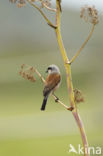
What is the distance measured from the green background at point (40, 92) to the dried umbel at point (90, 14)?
347 centimetres

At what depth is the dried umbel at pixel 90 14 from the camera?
741 mm

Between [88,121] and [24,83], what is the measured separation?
7.11 meters

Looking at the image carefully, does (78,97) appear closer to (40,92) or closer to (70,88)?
(70,88)

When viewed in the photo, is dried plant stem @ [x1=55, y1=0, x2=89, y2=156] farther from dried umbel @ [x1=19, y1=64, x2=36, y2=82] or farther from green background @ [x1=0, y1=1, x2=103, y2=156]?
green background @ [x1=0, y1=1, x2=103, y2=156]

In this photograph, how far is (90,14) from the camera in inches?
29.7

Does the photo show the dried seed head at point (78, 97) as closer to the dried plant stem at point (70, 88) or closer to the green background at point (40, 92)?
the dried plant stem at point (70, 88)

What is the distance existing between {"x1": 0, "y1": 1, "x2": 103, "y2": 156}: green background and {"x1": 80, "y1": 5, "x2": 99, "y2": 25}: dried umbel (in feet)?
11.4

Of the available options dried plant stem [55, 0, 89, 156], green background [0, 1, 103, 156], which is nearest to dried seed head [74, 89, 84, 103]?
dried plant stem [55, 0, 89, 156]

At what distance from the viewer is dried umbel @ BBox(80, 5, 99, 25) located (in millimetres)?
741

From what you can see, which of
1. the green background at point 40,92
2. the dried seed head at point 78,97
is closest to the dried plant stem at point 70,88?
the dried seed head at point 78,97

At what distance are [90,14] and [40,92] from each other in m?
17.7

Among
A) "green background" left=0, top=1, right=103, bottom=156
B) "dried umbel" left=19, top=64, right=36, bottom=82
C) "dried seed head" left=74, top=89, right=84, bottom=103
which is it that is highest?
"dried umbel" left=19, top=64, right=36, bottom=82

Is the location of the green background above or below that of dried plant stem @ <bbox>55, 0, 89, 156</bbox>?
below

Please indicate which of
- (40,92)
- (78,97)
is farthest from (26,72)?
(40,92)
